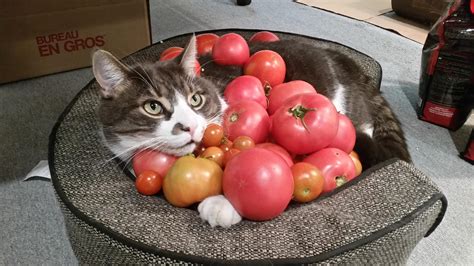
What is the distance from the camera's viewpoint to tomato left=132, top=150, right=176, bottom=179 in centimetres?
88

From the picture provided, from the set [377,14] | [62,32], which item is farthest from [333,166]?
[377,14]

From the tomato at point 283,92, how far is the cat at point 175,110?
132 mm

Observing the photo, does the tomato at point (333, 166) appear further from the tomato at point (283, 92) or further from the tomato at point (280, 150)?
the tomato at point (283, 92)

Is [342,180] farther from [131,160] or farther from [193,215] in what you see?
[131,160]

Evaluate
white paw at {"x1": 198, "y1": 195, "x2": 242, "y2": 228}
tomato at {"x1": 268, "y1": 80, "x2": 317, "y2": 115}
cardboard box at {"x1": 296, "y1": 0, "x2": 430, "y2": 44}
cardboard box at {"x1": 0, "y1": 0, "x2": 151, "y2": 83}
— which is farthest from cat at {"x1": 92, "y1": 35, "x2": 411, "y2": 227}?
cardboard box at {"x1": 296, "y1": 0, "x2": 430, "y2": 44}

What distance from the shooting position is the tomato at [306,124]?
90 centimetres

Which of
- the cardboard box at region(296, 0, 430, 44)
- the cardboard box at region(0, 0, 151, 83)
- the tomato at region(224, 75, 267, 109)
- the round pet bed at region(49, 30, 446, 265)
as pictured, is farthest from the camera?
the cardboard box at region(296, 0, 430, 44)

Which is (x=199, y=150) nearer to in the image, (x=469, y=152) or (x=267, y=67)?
(x=267, y=67)

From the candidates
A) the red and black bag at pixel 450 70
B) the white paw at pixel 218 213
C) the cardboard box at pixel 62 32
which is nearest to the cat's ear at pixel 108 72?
the white paw at pixel 218 213

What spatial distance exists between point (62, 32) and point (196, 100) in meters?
1.15

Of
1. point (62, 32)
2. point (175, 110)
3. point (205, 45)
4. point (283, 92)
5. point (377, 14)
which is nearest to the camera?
point (175, 110)

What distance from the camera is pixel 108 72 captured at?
884 mm

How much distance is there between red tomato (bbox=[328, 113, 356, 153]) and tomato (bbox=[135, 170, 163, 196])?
420mm

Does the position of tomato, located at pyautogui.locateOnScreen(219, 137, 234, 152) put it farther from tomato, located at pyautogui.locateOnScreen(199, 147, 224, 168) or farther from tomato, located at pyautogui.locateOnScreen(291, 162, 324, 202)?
tomato, located at pyautogui.locateOnScreen(291, 162, 324, 202)
